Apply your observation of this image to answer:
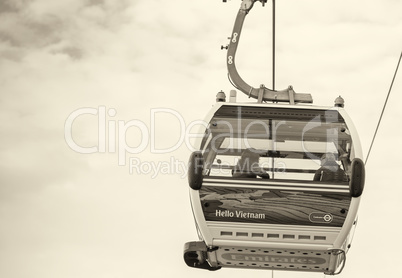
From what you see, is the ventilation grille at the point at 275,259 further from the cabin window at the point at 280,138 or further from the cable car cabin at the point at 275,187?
the cabin window at the point at 280,138

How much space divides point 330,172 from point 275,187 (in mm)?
807

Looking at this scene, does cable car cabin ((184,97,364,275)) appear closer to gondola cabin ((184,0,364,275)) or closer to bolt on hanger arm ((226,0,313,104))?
gondola cabin ((184,0,364,275))

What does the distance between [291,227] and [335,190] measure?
0.70 meters

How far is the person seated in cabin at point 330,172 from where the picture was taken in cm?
1287

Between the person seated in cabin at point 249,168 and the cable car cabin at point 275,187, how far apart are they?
13mm

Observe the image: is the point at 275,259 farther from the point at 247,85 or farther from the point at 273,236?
the point at 247,85

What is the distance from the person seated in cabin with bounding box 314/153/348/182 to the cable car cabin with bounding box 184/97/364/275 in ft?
0.04

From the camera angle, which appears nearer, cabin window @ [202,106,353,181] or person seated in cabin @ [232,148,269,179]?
person seated in cabin @ [232,148,269,179]

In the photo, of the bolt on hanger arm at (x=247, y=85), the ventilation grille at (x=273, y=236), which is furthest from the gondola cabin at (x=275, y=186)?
the bolt on hanger arm at (x=247, y=85)

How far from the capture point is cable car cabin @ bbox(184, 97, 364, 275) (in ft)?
41.4

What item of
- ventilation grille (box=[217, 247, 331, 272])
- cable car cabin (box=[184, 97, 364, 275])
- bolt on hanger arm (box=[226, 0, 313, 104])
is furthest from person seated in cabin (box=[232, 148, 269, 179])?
bolt on hanger arm (box=[226, 0, 313, 104])

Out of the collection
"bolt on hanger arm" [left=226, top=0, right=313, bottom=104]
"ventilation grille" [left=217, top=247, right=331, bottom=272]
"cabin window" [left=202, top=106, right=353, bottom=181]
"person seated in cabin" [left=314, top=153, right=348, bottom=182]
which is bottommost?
"ventilation grille" [left=217, top=247, right=331, bottom=272]

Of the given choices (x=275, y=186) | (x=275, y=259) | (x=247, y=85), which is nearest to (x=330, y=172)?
(x=275, y=186)

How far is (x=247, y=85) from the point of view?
48.9 ft
